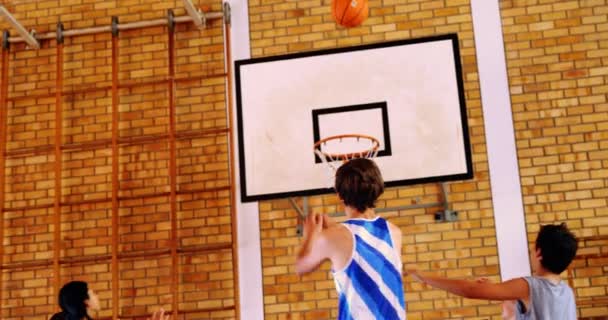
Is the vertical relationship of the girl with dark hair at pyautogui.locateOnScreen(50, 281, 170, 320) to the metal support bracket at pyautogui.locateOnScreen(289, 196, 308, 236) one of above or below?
below

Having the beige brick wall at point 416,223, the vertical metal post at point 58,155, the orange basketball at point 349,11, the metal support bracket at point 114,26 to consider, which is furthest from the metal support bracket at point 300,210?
the metal support bracket at point 114,26

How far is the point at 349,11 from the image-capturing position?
4746mm

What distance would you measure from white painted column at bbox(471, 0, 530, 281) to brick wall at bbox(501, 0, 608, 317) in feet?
0.19

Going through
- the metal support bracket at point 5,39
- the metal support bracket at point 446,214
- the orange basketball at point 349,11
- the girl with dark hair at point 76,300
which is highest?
the metal support bracket at point 5,39

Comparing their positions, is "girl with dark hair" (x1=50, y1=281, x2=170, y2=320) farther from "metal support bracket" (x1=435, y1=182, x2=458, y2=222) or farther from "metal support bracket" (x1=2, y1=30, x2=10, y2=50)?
"metal support bracket" (x1=2, y1=30, x2=10, y2=50)

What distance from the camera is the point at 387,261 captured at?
2379 millimetres

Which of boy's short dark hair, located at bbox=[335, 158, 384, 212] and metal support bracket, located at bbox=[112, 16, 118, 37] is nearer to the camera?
boy's short dark hair, located at bbox=[335, 158, 384, 212]

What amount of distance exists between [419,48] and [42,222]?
3122 mm

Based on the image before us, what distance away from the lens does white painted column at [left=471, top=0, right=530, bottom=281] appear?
5402 mm

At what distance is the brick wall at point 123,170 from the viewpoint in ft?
18.7

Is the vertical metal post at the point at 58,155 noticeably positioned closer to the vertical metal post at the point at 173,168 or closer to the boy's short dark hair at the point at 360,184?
the vertical metal post at the point at 173,168

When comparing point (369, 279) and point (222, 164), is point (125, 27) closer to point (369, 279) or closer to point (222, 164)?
point (222, 164)

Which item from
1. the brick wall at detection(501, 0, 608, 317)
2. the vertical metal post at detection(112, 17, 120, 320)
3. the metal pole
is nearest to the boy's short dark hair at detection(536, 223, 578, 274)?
the brick wall at detection(501, 0, 608, 317)

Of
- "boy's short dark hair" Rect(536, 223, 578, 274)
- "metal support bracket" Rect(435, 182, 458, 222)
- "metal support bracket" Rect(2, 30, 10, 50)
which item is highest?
"metal support bracket" Rect(2, 30, 10, 50)
